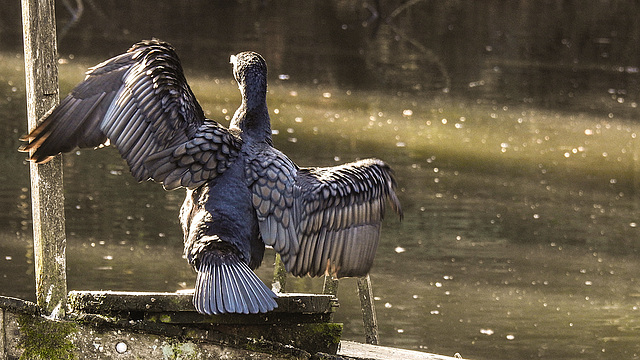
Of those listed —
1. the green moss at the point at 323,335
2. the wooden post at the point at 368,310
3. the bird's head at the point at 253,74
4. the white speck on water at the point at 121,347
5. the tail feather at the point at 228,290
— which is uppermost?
the bird's head at the point at 253,74

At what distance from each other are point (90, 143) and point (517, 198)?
21.9 ft

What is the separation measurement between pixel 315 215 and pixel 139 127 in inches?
29.7

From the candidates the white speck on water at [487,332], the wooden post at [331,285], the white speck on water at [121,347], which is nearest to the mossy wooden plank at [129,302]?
the white speck on water at [121,347]

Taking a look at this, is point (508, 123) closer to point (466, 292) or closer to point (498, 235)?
point (498, 235)

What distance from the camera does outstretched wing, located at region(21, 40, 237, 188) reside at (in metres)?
3.88

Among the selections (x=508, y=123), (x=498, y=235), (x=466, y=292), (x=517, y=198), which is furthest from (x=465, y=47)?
(x=466, y=292)

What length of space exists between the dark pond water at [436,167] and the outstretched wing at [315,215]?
9.29ft

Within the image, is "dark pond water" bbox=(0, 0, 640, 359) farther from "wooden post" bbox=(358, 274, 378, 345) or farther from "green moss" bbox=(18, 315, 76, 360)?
"green moss" bbox=(18, 315, 76, 360)

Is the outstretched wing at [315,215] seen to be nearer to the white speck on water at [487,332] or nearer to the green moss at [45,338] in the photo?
the green moss at [45,338]

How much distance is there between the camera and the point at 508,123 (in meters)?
12.7

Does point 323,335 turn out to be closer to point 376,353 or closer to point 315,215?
point 315,215

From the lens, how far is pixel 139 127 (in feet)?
12.8

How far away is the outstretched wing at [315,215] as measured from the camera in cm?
396

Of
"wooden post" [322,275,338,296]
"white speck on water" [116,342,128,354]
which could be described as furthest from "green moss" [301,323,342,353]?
"wooden post" [322,275,338,296]
